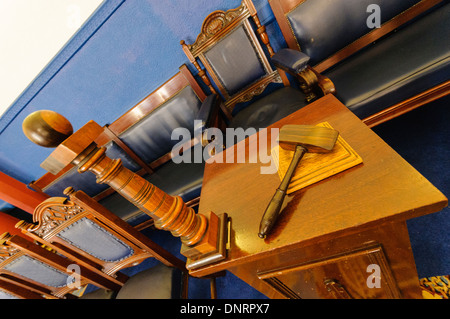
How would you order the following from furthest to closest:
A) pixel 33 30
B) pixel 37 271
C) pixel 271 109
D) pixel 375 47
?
1. pixel 33 30
2. pixel 271 109
3. pixel 375 47
4. pixel 37 271

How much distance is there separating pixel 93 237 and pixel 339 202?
4.46ft

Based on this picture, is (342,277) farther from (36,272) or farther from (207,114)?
(36,272)

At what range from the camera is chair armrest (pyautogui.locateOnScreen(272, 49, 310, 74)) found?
133 cm

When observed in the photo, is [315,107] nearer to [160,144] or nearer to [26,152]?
[160,144]

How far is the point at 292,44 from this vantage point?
5.78ft

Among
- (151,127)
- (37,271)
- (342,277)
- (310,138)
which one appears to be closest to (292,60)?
(310,138)

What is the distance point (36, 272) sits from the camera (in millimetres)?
1328

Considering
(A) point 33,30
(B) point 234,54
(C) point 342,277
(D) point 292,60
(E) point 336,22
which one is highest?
(A) point 33,30

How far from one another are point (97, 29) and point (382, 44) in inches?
99.3

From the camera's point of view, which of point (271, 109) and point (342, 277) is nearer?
point (342, 277)

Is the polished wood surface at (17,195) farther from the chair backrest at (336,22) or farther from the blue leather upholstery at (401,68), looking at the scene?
the blue leather upholstery at (401,68)

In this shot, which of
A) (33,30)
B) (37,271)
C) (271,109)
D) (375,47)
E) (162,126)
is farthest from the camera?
(162,126)

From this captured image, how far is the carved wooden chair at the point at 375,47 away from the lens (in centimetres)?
118

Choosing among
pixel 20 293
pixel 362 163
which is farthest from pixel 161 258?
pixel 362 163
